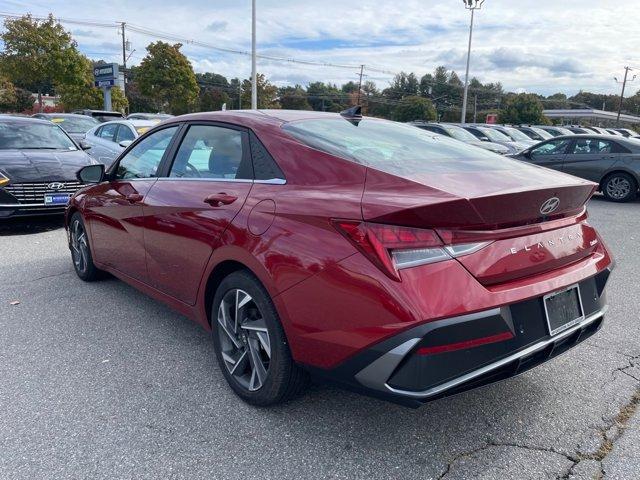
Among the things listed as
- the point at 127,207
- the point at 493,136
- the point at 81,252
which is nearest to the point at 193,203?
the point at 127,207

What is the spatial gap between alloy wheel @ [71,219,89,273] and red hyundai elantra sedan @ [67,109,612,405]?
1.79 meters

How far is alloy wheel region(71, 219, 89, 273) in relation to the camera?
5059 mm

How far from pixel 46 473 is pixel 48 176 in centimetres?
599

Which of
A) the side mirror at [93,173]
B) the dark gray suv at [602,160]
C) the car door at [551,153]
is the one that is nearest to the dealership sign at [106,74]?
the car door at [551,153]

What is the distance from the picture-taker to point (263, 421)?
2807 millimetres

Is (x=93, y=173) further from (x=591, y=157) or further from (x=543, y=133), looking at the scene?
(x=543, y=133)

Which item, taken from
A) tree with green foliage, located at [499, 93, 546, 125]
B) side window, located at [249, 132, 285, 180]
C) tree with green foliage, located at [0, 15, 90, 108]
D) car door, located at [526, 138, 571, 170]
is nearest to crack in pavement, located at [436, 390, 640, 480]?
side window, located at [249, 132, 285, 180]

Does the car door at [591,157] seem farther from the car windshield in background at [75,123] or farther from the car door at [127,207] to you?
the car windshield in background at [75,123]

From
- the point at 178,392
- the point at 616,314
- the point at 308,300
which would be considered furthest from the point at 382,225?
the point at 616,314

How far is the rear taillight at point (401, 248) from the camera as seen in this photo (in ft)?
7.14

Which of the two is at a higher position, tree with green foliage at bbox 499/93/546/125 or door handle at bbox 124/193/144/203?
tree with green foliage at bbox 499/93/546/125

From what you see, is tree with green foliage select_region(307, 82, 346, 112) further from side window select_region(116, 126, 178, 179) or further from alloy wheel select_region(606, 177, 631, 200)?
side window select_region(116, 126, 178, 179)

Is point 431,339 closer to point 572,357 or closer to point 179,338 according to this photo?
point 572,357

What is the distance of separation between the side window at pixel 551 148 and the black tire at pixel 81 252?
36.7 ft
